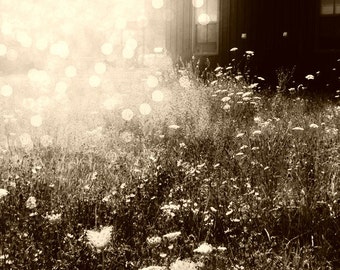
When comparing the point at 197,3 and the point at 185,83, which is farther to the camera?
the point at 197,3

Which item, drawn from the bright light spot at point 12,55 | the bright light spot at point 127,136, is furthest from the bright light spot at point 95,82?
the bright light spot at point 12,55

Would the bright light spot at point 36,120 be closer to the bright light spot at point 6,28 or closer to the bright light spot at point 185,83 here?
the bright light spot at point 185,83

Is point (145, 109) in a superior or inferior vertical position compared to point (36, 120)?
superior

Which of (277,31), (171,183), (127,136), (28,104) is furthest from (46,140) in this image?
(277,31)

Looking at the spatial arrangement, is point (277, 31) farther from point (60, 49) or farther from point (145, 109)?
point (60, 49)

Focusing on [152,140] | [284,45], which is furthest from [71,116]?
[284,45]

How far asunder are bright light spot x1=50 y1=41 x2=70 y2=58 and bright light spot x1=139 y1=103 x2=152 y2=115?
31.0m

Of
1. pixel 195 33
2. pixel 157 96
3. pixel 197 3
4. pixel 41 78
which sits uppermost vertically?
pixel 197 3

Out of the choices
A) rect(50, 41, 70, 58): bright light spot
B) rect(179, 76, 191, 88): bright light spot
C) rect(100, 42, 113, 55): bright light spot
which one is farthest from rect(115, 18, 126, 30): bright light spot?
rect(179, 76, 191, 88): bright light spot

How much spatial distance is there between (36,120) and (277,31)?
578 centimetres

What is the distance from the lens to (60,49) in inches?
1553

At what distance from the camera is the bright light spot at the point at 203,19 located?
1131cm

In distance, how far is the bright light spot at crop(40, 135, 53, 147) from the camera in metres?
5.09

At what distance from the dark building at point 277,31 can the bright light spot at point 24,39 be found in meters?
20.8
